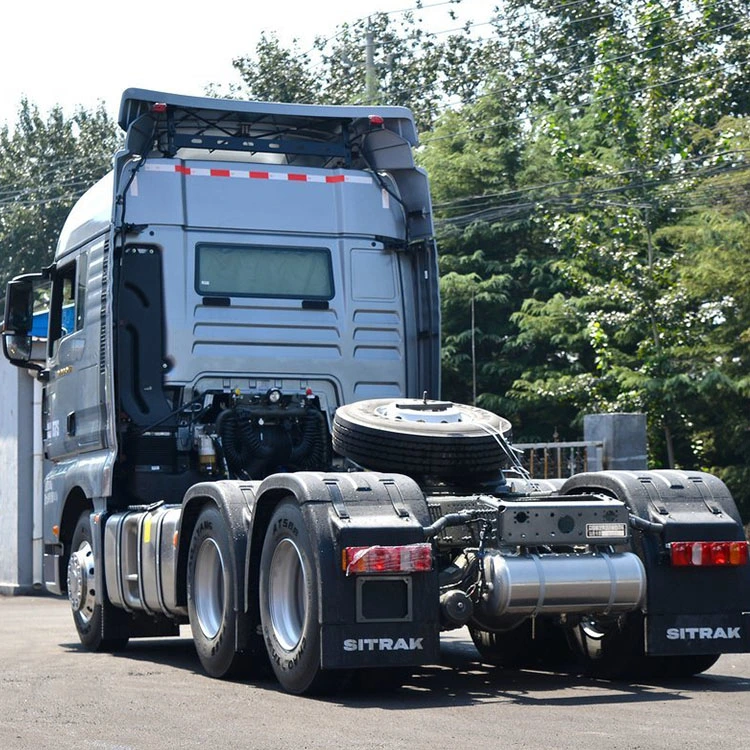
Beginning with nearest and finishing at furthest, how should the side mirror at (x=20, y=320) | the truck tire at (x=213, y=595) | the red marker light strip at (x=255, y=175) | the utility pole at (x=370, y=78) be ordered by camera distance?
the truck tire at (x=213, y=595)
the red marker light strip at (x=255, y=175)
the side mirror at (x=20, y=320)
the utility pole at (x=370, y=78)

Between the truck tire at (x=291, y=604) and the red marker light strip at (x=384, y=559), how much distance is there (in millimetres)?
259

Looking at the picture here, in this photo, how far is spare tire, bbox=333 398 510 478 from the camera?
33.1 ft

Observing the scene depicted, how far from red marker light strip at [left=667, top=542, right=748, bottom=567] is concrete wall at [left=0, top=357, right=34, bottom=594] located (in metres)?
13.8

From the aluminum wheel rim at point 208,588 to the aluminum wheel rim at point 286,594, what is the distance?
0.94 metres

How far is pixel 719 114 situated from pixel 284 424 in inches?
924

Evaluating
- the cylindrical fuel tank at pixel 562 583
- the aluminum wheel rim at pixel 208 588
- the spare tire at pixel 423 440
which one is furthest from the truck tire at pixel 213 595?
the cylindrical fuel tank at pixel 562 583

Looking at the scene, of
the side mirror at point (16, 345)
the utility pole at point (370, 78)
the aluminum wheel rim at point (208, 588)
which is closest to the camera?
the aluminum wheel rim at point (208, 588)

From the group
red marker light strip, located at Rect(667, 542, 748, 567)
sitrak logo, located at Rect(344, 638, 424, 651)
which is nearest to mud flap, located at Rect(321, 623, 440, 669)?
sitrak logo, located at Rect(344, 638, 424, 651)

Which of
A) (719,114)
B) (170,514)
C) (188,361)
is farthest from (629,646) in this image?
(719,114)

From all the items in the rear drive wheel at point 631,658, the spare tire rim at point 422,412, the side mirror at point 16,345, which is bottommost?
the rear drive wheel at point 631,658

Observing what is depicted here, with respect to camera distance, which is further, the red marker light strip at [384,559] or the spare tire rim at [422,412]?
the spare tire rim at [422,412]

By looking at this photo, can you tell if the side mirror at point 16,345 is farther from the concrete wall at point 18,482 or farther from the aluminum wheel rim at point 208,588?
the concrete wall at point 18,482

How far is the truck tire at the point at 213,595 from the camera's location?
9.84 metres

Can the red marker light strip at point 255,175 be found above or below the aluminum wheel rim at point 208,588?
above
